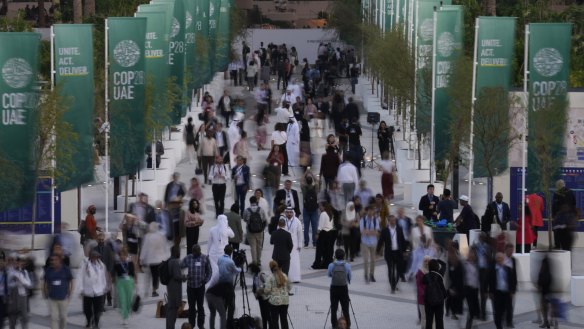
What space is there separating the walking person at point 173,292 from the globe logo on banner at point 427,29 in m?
13.1

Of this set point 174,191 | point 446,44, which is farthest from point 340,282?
point 446,44

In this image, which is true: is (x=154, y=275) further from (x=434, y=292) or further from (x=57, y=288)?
(x=434, y=292)

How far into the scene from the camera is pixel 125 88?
99.3 feet

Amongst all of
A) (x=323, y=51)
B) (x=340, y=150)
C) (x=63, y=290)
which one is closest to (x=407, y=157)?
(x=340, y=150)

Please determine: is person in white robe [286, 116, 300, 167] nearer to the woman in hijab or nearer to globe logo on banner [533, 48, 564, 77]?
the woman in hijab

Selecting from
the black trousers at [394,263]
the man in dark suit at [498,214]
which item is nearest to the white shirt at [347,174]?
the man in dark suit at [498,214]

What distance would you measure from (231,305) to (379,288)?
4.04 m

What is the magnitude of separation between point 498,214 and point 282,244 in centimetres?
465

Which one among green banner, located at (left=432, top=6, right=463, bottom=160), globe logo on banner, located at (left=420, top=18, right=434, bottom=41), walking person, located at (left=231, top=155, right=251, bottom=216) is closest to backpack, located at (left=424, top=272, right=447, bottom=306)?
walking person, located at (left=231, top=155, right=251, bottom=216)

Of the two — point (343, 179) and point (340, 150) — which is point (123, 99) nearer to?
point (343, 179)

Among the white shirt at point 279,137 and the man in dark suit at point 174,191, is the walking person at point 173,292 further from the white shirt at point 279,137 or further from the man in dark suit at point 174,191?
the white shirt at point 279,137

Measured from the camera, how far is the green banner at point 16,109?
2617cm

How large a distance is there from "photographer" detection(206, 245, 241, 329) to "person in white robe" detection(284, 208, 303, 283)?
3.17m

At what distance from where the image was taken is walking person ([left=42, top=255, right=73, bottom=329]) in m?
23.3
